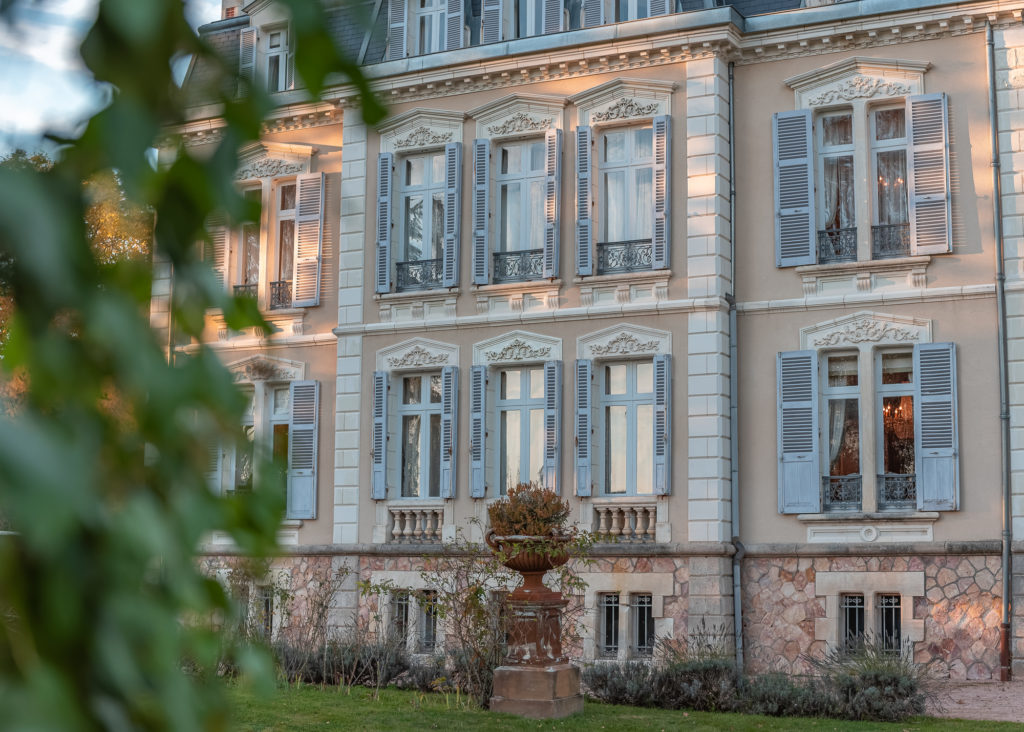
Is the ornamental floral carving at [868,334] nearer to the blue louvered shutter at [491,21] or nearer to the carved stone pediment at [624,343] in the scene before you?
the carved stone pediment at [624,343]

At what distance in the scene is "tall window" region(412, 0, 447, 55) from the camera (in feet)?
68.1

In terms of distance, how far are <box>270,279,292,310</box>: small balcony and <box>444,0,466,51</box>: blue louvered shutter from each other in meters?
4.64

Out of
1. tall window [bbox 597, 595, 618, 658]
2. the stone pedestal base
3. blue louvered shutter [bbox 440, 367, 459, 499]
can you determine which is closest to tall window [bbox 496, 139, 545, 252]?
blue louvered shutter [bbox 440, 367, 459, 499]

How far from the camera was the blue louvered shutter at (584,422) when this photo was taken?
1830cm

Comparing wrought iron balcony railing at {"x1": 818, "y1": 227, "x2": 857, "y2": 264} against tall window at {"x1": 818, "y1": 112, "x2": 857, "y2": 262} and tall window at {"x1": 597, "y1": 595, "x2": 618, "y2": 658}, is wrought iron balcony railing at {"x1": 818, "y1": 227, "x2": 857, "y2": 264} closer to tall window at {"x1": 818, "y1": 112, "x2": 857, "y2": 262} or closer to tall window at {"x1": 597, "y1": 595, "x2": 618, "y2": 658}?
tall window at {"x1": 818, "y1": 112, "x2": 857, "y2": 262}

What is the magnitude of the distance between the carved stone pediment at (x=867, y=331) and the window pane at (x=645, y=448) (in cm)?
234

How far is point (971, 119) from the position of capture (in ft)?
56.5

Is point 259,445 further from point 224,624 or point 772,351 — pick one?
point 772,351

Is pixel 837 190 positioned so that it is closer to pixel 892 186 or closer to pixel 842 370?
pixel 892 186

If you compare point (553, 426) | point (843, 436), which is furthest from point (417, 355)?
point (843, 436)

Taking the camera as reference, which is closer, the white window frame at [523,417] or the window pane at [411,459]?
the white window frame at [523,417]

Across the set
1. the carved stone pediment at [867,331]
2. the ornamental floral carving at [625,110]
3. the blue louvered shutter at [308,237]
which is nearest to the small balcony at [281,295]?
the blue louvered shutter at [308,237]

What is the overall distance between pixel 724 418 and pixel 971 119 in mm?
5077

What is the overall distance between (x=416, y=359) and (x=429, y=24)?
542cm
